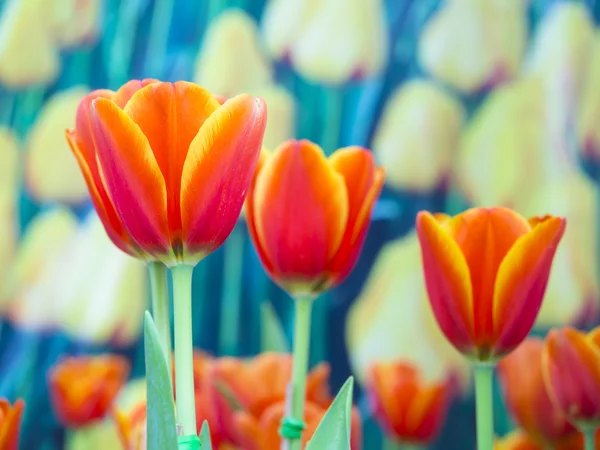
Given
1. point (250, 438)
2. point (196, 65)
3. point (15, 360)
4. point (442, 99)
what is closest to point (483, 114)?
point (442, 99)

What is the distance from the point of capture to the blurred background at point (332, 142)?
72 centimetres

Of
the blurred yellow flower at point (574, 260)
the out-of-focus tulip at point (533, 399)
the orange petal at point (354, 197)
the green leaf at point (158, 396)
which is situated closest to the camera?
the green leaf at point (158, 396)

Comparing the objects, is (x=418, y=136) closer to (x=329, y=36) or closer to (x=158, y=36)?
(x=329, y=36)

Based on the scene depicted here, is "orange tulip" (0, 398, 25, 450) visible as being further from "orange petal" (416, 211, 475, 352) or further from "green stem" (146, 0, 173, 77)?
"green stem" (146, 0, 173, 77)

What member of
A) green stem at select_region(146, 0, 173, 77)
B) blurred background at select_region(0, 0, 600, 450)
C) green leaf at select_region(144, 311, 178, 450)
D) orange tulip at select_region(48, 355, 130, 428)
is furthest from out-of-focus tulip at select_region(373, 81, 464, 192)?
green leaf at select_region(144, 311, 178, 450)

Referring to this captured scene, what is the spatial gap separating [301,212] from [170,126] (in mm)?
99

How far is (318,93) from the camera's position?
752mm

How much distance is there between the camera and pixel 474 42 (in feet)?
2.42

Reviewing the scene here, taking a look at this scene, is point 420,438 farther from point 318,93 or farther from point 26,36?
point 26,36

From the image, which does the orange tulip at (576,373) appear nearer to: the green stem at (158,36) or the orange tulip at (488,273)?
the orange tulip at (488,273)

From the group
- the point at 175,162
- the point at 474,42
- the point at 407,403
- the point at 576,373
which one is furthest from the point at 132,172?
the point at 474,42

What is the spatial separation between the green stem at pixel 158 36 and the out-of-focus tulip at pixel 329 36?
0.36ft

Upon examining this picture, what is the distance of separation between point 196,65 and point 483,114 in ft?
1.03

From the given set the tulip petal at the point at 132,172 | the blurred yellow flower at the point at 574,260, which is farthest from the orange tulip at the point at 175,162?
the blurred yellow flower at the point at 574,260
